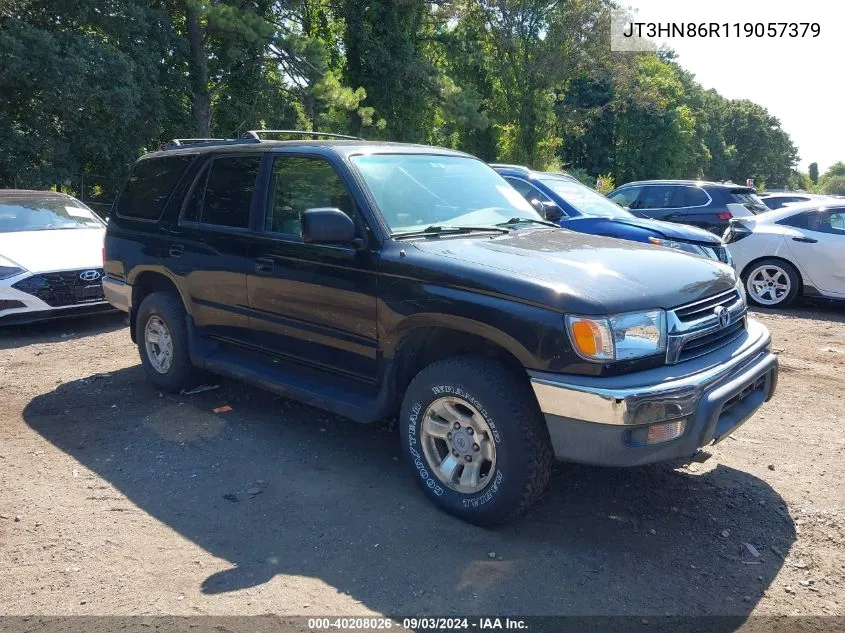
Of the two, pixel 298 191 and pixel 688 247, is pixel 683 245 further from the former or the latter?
pixel 298 191

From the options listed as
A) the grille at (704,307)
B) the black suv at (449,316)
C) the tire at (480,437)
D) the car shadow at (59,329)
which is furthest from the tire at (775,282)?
the car shadow at (59,329)

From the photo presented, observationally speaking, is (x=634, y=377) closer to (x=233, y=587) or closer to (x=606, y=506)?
(x=606, y=506)

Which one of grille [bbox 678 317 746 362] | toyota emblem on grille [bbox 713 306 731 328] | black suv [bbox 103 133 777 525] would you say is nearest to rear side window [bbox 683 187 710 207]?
black suv [bbox 103 133 777 525]

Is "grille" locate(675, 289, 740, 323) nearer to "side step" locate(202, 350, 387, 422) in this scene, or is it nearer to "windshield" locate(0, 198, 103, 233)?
"side step" locate(202, 350, 387, 422)

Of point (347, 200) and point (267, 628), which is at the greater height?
point (347, 200)

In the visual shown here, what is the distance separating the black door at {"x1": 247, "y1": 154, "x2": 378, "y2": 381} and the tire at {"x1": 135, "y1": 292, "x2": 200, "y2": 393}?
3.16ft

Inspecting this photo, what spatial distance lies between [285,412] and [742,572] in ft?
11.0

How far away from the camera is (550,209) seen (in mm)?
8117

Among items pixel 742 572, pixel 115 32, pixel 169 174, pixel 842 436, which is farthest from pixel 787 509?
pixel 115 32

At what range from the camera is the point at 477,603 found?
10.1ft

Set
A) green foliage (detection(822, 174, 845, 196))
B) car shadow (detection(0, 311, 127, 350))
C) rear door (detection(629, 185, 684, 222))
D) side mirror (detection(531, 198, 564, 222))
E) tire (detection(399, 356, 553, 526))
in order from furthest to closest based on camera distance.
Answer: green foliage (detection(822, 174, 845, 196)) < rear door (detection(629, 185, 684, 222)) < car shadow (detection(0, 311, 127, 350)) < side mirror (detection(531, 198, 564, 222)) < tire (detection(399, 356, 553, 526))

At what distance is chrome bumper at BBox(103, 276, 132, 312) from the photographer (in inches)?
240

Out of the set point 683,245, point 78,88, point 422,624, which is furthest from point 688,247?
point 78,88

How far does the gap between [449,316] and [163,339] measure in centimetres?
310
